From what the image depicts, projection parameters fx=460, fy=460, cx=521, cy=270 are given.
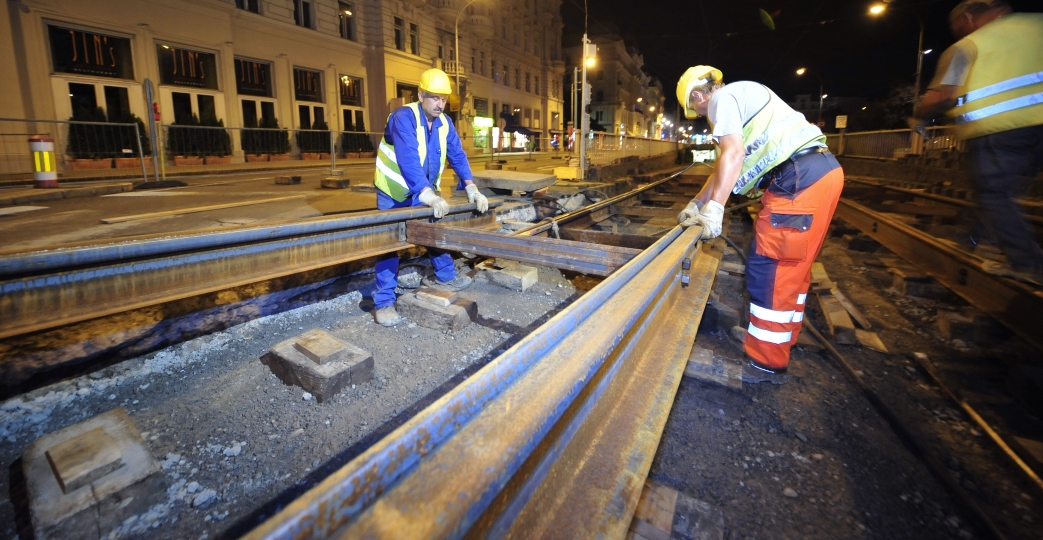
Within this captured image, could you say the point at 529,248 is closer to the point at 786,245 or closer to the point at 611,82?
the point at 786,245

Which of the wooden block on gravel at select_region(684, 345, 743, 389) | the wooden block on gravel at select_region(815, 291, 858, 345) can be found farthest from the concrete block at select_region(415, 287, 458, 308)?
the wooden block on gravel at select_region(815, 291, 858, 345)

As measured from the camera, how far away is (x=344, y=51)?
25125 mm

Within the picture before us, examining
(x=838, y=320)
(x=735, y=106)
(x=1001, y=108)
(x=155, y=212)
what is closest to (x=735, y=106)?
(x=735, y=106)

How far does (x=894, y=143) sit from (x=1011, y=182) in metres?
15.8

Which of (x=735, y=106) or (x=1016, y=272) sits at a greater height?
(x=735, y=106)

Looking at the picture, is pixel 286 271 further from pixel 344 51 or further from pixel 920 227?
pixel 344 51

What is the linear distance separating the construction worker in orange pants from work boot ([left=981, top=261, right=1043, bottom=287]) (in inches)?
62.6

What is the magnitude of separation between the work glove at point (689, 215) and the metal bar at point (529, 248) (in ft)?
1.89

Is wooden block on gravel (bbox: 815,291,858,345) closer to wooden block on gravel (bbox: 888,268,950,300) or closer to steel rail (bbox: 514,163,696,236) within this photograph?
wooden block on gravel (bbox: 888,268,950,300)

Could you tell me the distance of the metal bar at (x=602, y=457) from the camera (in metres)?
1.16

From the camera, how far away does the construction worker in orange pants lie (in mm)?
2828

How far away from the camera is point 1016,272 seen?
3.32 m

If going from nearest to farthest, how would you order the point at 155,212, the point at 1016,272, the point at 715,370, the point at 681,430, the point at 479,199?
the point at 681,430
the point at 715,370
the point at 1016,272
the point at 479,199
the point at 155,212

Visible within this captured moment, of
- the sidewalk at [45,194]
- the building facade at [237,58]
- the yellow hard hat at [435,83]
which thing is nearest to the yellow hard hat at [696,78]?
the yellow hard hat at [435,83]
